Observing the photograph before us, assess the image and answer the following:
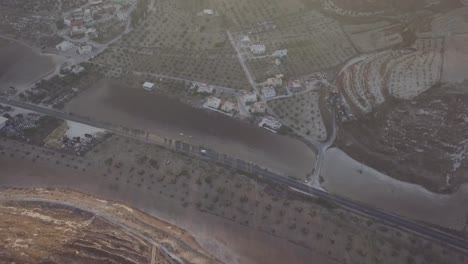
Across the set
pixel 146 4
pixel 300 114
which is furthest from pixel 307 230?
pixel 146 4

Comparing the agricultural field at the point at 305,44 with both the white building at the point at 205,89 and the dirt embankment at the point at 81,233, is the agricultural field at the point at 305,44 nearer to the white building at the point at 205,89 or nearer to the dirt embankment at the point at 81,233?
the white building at the point at 205,89

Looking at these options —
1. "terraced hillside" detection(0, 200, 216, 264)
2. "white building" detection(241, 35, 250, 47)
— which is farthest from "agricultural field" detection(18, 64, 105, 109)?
"white building" detection(241, 35, 250, 47)

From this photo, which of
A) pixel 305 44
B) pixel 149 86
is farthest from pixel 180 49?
pixel 305 44

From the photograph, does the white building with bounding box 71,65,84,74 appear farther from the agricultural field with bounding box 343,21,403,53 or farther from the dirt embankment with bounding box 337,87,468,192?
the agricultural field with bounding box 343,21,403,53

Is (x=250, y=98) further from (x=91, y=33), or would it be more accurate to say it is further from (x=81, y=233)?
(x=91, y=33)

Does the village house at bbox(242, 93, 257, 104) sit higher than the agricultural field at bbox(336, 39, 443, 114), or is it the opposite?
the agricultural field at bbox(336, 39, 443, 114)

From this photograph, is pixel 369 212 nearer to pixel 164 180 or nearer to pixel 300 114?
pixel 300 114
